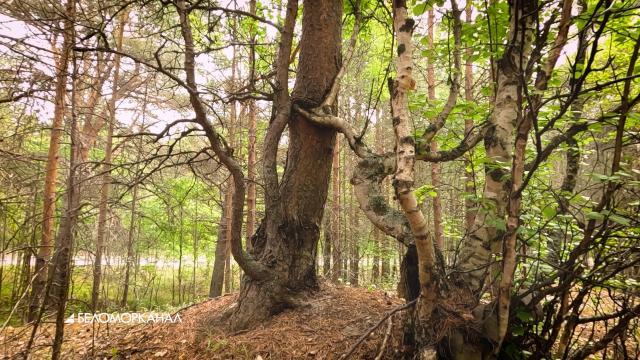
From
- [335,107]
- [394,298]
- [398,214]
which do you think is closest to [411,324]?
[398,214]

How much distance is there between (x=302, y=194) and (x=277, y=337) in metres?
1.57

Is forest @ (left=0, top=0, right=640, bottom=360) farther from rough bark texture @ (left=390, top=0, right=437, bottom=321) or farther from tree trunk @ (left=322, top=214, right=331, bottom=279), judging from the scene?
tree trunk @ (left=322, top=214, right=331, bottom=279)

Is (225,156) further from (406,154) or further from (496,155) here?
(496,155)

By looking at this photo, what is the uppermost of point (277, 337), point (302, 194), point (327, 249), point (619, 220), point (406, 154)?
point (406, 154)

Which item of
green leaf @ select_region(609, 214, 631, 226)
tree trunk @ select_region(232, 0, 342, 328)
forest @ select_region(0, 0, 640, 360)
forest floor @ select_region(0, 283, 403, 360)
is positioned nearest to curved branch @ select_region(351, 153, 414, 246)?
forest @ select_region(0, 0, 640, 360)

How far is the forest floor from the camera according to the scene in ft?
10.3

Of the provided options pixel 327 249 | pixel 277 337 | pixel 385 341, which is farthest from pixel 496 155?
pixel 327 249

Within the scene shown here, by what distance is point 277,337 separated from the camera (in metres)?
3.40

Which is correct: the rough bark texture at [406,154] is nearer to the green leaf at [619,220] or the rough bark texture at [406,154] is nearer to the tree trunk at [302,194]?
the green leaf at [619,220]

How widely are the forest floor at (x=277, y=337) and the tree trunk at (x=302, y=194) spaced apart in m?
0.28

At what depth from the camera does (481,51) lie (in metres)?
3.53

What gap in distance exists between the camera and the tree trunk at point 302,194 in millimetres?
3828

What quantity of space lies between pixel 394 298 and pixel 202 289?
1532 centimetres

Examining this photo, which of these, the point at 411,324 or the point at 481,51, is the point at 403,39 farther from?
the point at 411,324
